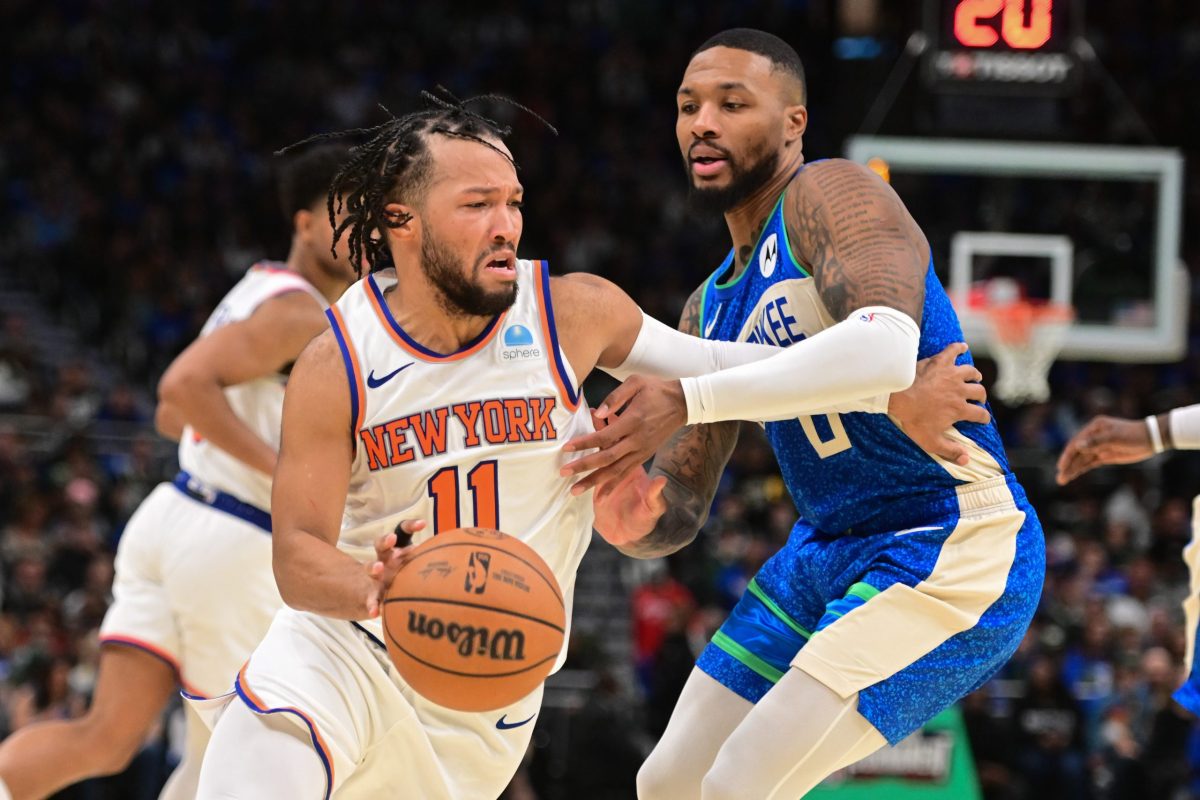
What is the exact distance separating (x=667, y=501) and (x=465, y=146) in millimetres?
1142

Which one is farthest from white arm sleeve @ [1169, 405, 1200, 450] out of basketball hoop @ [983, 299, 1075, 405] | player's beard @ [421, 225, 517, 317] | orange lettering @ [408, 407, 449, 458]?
basketball hoop @ [983, 299, 1075, 405]

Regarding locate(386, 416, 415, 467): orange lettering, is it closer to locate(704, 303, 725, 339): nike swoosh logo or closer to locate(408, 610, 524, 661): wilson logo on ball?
locate(408, 610, 524, 661): wilson logo on ball

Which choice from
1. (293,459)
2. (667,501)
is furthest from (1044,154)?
(293,459)

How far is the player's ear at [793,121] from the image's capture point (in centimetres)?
436

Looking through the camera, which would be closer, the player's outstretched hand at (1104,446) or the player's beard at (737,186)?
the player's beard at (737,186)

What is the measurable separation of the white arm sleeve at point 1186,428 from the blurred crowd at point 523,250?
20.7ft

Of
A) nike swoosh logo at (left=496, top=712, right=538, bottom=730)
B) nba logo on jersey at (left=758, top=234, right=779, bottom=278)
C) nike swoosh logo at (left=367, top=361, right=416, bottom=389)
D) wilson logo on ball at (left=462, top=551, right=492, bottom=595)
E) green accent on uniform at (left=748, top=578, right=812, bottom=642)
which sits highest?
nike swoosh logo at (left=367, top=361, right=416, bottom=389)

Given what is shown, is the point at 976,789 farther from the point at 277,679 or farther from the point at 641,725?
the point at 277,679

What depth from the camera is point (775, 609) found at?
13.9ft

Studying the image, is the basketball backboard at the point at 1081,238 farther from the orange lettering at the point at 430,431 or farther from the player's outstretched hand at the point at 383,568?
the player's outstretched hand at the point at 383,568

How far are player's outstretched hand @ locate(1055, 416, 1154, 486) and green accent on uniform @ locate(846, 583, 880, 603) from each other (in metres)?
1.37

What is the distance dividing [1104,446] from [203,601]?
120 inches

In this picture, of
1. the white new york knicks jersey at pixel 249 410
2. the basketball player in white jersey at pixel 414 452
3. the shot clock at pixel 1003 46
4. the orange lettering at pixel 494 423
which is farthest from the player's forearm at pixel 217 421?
the shot clock at pixel 1003 46

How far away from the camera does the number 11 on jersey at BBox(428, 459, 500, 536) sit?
367 cm
